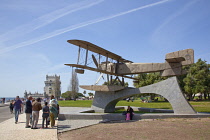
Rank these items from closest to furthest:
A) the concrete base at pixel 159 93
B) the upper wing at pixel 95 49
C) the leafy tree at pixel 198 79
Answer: the concrete base at pixel 159 93
the upper wing at pixel 95 49
the leafy tree at pixel 198 79

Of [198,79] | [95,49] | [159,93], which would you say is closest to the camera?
[159,93]

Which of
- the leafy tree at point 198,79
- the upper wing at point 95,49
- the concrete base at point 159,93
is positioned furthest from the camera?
the leafy tree at point 198,79

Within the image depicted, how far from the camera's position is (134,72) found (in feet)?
57.0

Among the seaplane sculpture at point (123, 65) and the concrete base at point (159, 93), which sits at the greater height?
the seaplane sculpture at point (123, 65)

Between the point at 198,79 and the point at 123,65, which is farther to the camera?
the point at 198,79

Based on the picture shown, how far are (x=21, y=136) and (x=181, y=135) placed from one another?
6.92 meters

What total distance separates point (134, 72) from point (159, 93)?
9.74ft

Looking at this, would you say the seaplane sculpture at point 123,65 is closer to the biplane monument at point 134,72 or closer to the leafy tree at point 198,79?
the biplane monument at point 134,72

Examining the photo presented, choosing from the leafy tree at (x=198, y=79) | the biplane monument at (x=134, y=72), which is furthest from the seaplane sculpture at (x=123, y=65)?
the leafy tree at (x=198, y=79)

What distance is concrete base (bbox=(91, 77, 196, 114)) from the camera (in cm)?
1456

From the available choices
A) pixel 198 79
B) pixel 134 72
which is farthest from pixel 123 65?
pixel 198 79

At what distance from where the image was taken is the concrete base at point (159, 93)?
14.6 m

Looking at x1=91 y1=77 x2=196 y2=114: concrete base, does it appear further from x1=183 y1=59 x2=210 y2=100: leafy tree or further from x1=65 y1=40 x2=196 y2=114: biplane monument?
x1=183 y1=59 x2=210 y2=100: leafy tree

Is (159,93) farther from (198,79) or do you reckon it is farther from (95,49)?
(198,79)
